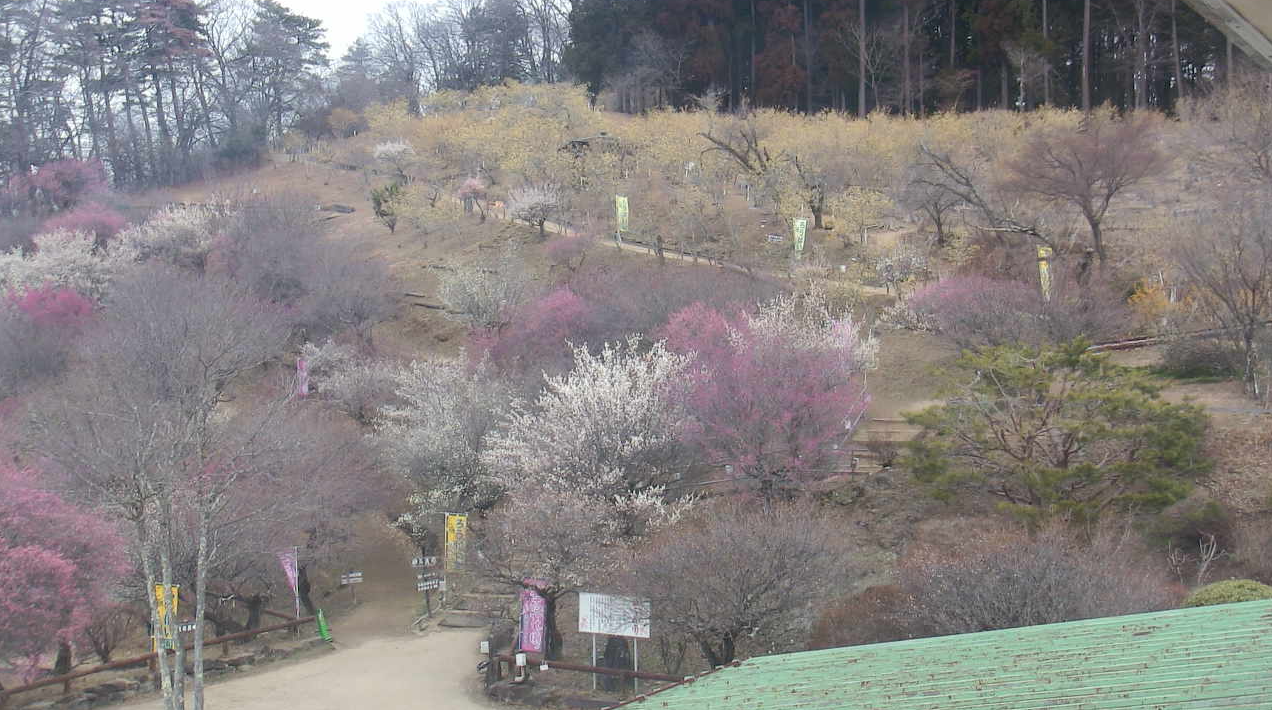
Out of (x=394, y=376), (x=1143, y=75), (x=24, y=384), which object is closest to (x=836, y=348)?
(x=394, y=376)

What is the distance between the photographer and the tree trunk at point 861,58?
1769 inches

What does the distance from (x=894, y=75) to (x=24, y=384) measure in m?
36.5

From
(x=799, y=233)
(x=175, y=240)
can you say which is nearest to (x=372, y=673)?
(x=799, y=233)

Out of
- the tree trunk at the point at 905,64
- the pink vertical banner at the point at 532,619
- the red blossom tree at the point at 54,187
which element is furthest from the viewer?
the red blossom tree at the point at 54,187

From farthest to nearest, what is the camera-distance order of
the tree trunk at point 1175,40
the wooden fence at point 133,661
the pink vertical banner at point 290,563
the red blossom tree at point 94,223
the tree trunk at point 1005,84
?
the tree trunk at point 1005,84 < the red blossom tree at point 94,223 < the tree trunk at point 1175,40 < the pink vertical banner at point 290,563 < the wooden fence at point 133,661

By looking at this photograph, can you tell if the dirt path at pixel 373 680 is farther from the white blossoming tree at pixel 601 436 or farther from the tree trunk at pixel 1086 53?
the tree trunk at pixel 1086 53

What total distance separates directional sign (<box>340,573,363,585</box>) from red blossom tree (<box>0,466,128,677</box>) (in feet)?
16.5

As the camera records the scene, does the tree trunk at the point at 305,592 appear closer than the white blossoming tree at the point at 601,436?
No

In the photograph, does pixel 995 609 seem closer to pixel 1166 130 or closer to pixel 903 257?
pixel 903 257

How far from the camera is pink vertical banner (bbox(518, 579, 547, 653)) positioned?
56.2 feet

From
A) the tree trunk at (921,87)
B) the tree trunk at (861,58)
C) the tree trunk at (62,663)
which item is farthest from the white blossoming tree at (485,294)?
the tree trunk at (921,87)

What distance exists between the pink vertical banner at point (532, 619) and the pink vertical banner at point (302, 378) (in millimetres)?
13402

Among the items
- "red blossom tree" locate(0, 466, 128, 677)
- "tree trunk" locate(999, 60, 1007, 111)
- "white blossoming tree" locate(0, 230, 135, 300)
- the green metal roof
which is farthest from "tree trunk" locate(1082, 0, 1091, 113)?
"white blossoming tree" locate(0, 230, 135, 300)

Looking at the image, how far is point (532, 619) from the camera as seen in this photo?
17203 millimetres
